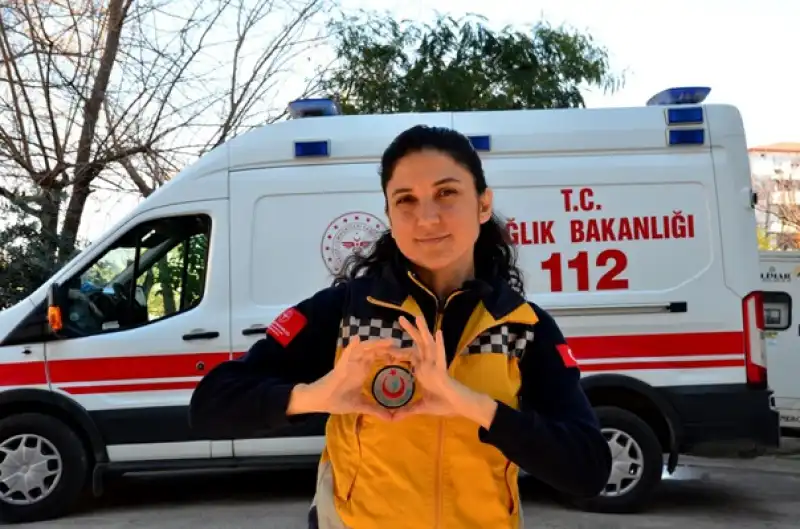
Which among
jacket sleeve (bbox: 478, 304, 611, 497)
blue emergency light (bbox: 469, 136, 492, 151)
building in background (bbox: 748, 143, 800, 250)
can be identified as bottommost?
jacket sleeve (bbox: 478, 304, 611, 497)

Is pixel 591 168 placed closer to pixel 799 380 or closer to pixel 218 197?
pixel 218 197

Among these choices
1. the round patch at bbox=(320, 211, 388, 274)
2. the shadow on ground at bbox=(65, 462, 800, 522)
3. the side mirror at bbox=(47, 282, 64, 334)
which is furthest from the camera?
the shadow on ground at bbox=(65, 462, 800, 522)

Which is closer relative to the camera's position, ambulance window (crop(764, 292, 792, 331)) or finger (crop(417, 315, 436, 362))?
finger (crop(417, 315, 436, 362))

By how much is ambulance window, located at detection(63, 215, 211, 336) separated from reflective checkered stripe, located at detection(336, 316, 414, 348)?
4.07 m

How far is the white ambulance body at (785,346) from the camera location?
8.29m

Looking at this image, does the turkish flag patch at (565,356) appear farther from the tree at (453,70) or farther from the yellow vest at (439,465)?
the tree at (453,70)

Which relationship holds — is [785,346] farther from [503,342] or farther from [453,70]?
[503,342]

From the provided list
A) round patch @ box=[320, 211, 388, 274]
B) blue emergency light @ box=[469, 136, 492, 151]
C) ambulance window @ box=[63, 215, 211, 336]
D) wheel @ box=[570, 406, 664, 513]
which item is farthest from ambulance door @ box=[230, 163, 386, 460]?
wheel @ box=[570, 406, 664, 513]

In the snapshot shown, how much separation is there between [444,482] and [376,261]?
1.52 ft

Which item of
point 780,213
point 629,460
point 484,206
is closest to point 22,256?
point 629,460

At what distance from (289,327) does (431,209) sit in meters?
0.33

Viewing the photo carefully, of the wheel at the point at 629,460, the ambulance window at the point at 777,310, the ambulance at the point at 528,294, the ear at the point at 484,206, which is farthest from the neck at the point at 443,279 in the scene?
the ambulance window at the point at 777,310

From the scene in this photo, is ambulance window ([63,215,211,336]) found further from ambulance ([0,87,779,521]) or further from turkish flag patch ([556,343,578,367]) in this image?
turkish flag patch ([556,343,578,367])

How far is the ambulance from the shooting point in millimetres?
5254
